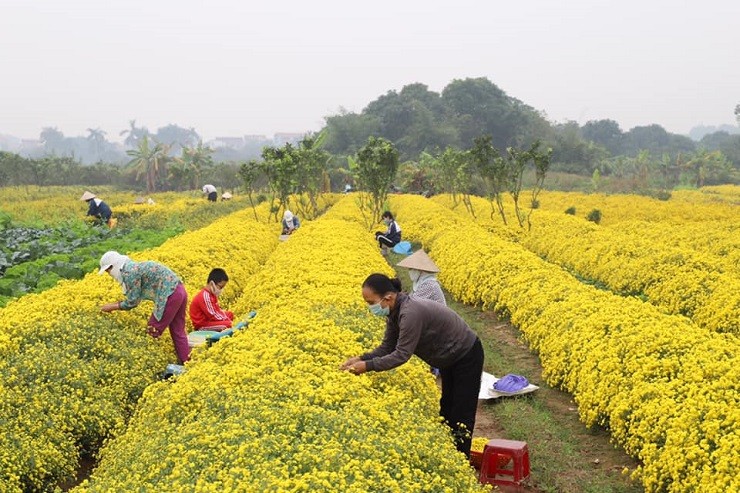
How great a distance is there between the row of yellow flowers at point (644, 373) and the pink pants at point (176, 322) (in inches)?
186

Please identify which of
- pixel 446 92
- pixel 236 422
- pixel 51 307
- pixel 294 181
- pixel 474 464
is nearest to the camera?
pixel 236 422

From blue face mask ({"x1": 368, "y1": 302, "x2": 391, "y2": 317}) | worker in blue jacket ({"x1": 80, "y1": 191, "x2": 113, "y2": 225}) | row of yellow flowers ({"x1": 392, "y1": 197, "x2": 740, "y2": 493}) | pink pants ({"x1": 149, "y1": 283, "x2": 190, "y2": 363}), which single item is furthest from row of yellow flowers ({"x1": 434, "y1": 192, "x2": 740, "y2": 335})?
worker in blue jacket ({"x1": 80, "y1": 191, "x2": 113, "y2": 225})

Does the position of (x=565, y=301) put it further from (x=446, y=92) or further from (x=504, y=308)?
(x=446, y=92)

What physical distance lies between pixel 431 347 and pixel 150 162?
5425 centimetres

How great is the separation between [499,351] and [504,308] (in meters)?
1.72

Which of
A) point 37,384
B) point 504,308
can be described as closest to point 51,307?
point 37,384

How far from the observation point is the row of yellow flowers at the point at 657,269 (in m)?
9.90

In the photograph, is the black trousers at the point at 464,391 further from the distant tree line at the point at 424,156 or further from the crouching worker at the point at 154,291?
the distant tree line at the point at 424,156

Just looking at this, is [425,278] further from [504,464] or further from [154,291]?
[154,291]

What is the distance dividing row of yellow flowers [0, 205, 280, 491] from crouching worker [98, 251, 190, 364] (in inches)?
9.3

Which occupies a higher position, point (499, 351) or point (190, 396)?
point (190, 396)

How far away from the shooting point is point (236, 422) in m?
5.04

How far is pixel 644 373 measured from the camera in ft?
A: 22.9

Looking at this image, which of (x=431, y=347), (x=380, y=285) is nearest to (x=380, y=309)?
(x=380, y=285)
